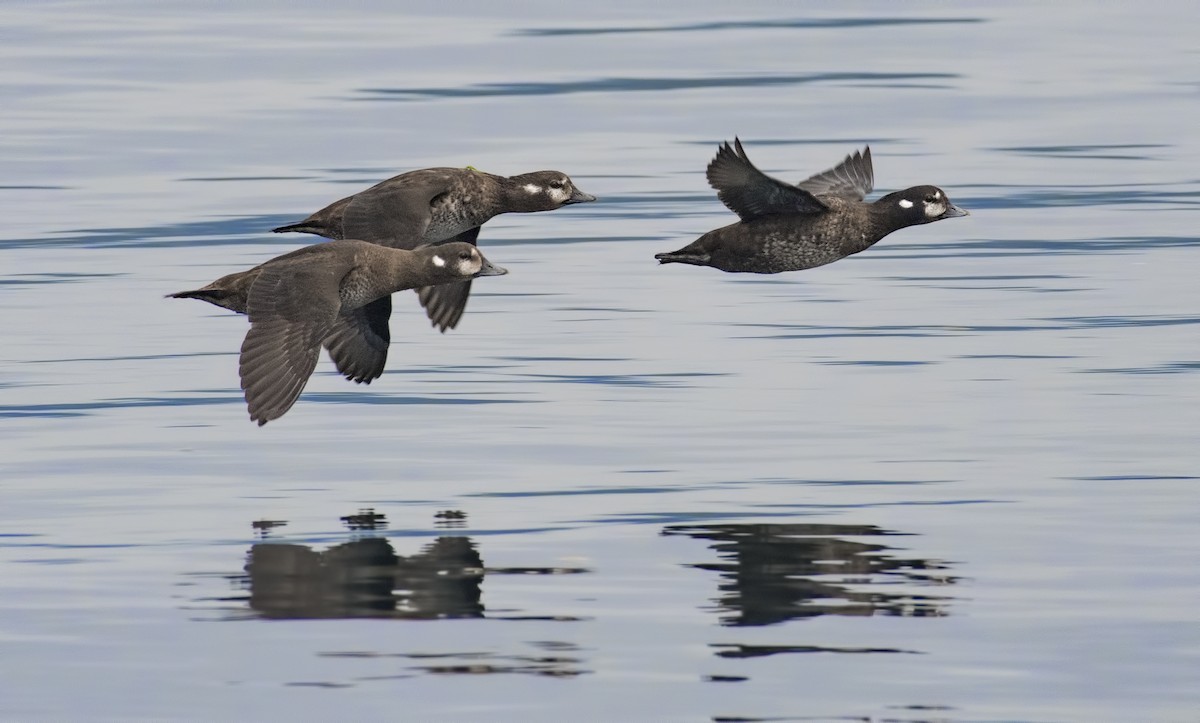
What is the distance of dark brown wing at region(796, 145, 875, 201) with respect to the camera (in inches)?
678

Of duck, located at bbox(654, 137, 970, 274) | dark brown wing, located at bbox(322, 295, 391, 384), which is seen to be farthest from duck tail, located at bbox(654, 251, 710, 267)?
dark brown wing, located at bbox(322, 295, 391, 384)

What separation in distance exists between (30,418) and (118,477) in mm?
2020

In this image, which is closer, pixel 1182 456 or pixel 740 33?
pixel 1182 456

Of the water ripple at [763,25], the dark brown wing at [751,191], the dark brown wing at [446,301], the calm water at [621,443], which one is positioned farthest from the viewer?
the water ripple at [763,25]

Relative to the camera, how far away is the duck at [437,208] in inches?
628

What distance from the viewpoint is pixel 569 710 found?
9.62 m

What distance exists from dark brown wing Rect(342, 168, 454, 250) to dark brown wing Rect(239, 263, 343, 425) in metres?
1.20

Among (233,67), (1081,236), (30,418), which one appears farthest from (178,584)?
(233,67)

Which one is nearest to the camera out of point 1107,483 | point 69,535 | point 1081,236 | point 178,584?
point 178,584

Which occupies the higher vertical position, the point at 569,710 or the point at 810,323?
the point at 810,323

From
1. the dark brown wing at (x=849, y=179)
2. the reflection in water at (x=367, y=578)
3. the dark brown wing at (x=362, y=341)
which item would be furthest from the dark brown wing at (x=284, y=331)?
the dark brown wing at (x=849, y=179)

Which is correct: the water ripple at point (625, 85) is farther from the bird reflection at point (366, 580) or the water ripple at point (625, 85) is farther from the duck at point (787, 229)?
the bird reflection at point (366, 580)

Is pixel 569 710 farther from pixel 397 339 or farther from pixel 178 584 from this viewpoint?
pixel 397 339

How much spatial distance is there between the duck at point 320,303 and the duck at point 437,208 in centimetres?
51
